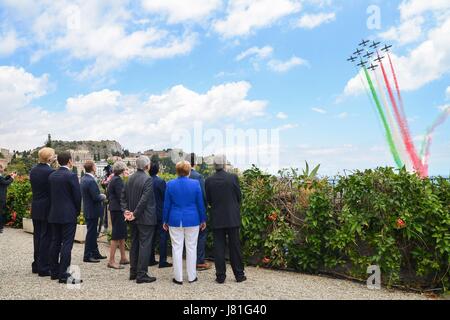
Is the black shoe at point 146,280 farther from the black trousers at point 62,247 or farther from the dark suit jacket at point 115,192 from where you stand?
the dark suit jacket at point 115,192

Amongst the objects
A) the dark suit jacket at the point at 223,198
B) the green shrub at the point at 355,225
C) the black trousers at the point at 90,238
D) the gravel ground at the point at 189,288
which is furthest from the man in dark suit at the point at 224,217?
the black trousers at the point at 90,238

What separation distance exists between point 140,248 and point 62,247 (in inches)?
48.0

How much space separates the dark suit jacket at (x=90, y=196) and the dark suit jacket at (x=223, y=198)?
2440mm

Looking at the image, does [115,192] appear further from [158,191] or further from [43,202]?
[43,202]

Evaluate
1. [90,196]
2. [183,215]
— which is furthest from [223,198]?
[90,196]

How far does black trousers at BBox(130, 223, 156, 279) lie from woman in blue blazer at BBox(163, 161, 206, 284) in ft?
1.11

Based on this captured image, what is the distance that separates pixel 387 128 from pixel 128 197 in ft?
74.9

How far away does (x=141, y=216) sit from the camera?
6207mm

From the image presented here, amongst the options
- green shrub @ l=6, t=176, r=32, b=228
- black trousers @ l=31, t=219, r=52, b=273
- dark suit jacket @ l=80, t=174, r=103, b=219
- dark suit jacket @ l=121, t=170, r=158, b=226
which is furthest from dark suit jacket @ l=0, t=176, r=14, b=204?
dark suit jacket @ l=121, t=170, r=158, b=226

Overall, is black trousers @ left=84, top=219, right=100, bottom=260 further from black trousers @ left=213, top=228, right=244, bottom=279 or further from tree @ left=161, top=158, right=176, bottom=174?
black trousers @ left=213, top=228, right=244, bottom=279

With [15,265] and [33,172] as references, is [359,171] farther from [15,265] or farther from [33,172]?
[15,265]

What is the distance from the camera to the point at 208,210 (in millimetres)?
7645

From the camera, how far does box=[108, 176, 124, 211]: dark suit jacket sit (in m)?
7.31
